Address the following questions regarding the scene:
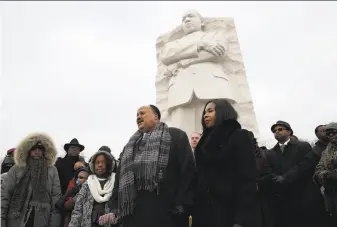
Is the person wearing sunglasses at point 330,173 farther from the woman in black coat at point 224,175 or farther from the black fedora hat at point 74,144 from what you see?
the black fedora hat at point 74,144

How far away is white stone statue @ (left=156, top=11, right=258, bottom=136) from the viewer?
26.3 ft

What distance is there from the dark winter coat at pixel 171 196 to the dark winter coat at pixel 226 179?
97mm

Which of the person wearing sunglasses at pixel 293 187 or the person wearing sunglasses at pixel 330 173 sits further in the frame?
the person wearing sunglasses at pixel 293 187

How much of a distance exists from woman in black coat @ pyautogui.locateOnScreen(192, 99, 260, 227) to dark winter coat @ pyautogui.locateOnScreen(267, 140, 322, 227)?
102cm

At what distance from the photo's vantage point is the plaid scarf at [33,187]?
13.6 feet

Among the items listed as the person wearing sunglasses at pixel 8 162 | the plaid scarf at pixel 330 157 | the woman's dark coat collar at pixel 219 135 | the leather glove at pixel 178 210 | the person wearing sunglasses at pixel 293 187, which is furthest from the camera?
the person wearing sunglasses at pixel 8 162

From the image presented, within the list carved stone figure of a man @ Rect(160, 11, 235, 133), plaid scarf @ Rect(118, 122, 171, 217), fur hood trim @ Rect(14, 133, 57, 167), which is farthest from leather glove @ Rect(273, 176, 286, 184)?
carved stone figure of a man @ Rect(160, 11, 235, 133)

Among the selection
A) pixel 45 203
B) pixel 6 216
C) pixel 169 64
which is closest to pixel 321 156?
pixel 45 203

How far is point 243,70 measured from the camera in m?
8.71

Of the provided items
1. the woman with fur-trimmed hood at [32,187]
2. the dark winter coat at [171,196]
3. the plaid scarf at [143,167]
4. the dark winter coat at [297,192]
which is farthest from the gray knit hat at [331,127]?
the woman with fur-trimmed hood at [32,187]

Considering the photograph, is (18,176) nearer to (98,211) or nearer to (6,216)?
(6,216)

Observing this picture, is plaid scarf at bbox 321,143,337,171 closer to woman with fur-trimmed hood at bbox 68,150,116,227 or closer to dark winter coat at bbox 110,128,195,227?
dark winter coat at bbox 110,128,195,227

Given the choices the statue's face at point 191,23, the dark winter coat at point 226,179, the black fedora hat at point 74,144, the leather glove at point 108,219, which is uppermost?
the statue's face at point 191,23

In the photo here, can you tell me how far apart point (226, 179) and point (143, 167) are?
684 millimetres
